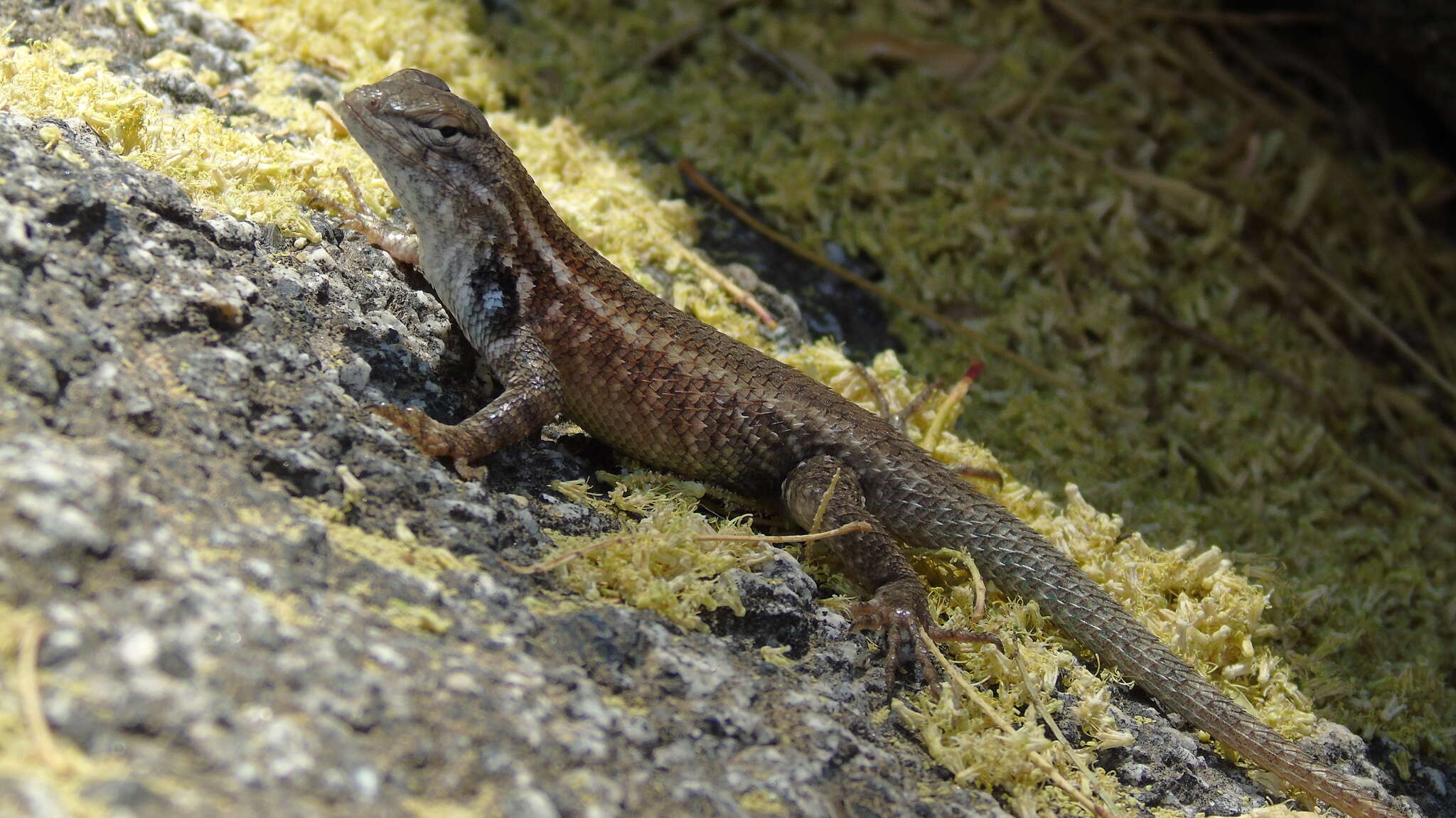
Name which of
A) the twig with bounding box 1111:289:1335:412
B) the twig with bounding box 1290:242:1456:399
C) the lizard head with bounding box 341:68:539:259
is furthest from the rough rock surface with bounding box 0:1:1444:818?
the twig with bounding box 1290:242:1456:399

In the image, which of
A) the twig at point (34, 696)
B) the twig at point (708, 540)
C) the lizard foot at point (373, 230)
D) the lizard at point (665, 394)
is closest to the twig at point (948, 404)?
the lizard at point (665, 394)

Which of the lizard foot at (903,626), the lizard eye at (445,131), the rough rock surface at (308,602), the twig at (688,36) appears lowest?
the rough rock surface at (308,602)

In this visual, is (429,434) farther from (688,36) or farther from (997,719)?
(688,36)

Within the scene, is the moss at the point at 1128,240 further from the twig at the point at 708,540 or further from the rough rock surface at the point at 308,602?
the rough rock surface at the point at 308,602

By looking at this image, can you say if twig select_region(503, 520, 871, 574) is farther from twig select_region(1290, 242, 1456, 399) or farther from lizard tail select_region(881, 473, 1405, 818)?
twig select_region(1290, 242, 1456, 399)

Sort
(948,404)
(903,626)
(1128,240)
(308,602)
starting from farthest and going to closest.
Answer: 1. (1128,240)
2. (948,404)
3. (903,626)
4. (308,602)

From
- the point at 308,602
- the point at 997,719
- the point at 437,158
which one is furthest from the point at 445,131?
the point at 997,719
